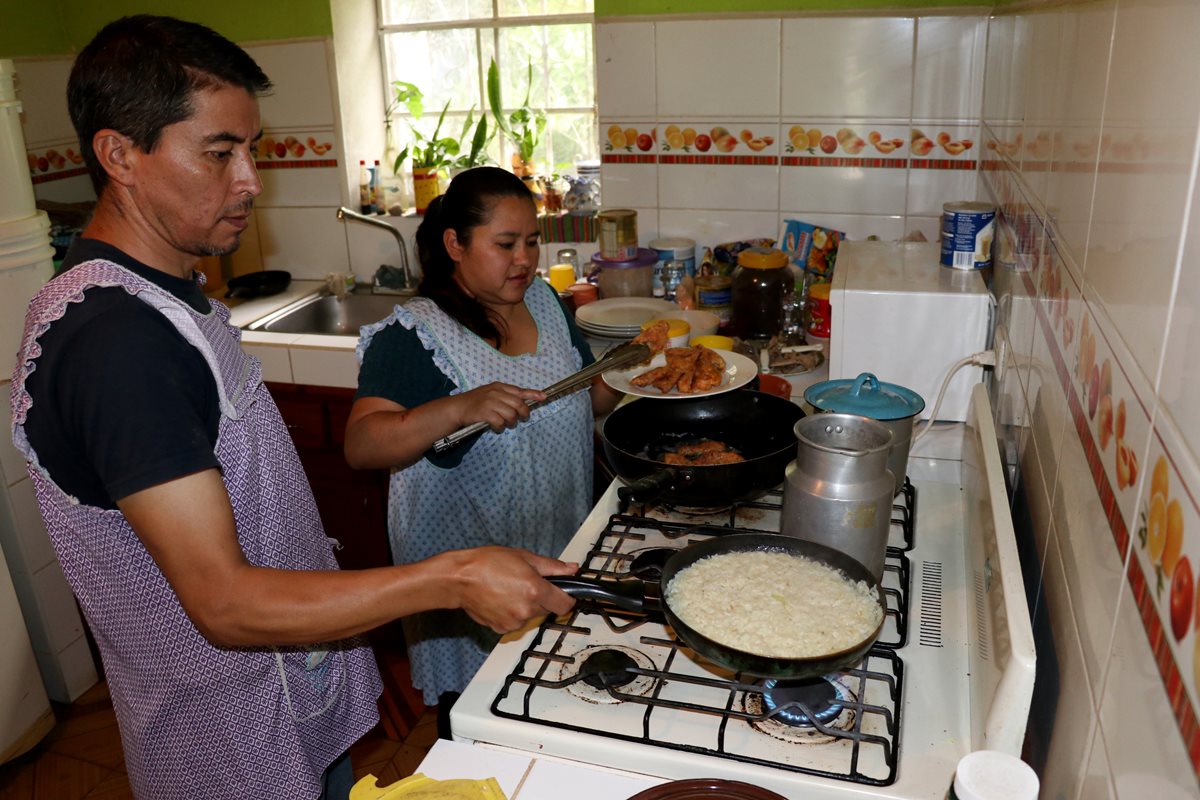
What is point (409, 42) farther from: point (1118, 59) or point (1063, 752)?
point (1063, 752)

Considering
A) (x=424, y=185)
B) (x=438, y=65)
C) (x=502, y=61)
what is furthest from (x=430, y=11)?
(x=424, y=185)

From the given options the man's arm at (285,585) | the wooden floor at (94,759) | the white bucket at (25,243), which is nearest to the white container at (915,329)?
the man's arm at (285,585)

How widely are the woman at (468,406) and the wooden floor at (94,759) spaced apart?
1.81ft

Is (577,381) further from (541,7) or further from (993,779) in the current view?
(541,7)

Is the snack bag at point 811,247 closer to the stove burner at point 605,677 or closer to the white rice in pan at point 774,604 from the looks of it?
the white rice in pan at point 774,604

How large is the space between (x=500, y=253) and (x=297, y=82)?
1787mm

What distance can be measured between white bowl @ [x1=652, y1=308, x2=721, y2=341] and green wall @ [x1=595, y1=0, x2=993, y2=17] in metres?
0.88

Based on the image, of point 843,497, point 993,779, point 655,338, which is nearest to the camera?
point 993,779

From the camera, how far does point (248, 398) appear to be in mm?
1310

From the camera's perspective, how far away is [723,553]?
1.21 metres

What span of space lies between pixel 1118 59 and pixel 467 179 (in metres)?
1.26

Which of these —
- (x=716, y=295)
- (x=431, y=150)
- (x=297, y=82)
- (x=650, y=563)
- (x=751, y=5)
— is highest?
(x=751, y=5)

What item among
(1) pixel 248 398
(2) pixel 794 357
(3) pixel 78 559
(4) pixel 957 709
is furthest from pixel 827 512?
(2) pixel 794 357

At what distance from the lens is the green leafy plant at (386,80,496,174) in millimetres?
3291
